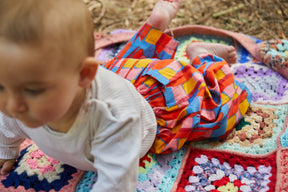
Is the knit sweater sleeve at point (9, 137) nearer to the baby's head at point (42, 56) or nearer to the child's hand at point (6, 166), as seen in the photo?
the child's hand at point (6, 166)

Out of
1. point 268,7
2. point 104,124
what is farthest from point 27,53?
point 268,7

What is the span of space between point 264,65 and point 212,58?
1.18 ft

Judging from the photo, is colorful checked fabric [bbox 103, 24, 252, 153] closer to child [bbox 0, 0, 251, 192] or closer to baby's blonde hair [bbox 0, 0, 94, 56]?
child [bbox 0, 0, 251, 192]

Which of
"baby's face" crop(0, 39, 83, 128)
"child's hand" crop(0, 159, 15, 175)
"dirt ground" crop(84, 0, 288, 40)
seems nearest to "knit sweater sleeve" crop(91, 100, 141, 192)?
"baby's face" crop(0, 39, 83, 128)

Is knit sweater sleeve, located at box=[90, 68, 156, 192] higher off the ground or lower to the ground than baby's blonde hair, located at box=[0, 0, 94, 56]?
lower

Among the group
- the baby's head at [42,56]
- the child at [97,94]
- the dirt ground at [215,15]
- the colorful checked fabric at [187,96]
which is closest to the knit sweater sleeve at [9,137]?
the child at [97,94]

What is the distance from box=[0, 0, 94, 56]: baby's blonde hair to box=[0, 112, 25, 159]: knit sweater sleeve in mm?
392

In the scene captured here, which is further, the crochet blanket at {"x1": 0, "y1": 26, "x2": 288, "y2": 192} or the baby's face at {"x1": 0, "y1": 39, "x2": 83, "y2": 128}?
the crochet blanket at {"x1": 0, "y1": 26, "x2": 288, "y2": 192}

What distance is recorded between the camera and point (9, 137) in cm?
101

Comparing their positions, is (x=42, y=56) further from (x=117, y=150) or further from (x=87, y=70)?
(x=117, y=150)

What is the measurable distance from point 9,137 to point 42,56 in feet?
1.54

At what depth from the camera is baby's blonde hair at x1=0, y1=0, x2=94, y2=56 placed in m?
0.60

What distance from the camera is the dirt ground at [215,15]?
1889 mm

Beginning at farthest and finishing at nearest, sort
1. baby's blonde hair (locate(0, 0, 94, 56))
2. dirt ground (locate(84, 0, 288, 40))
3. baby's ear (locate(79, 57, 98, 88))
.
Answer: dirt ground (locate(84, 0, 288, 40)) < baby's ear (locate(79, 57, 98, 88)) < baby's blonde hair (locate(0, 0, 94, 56))
